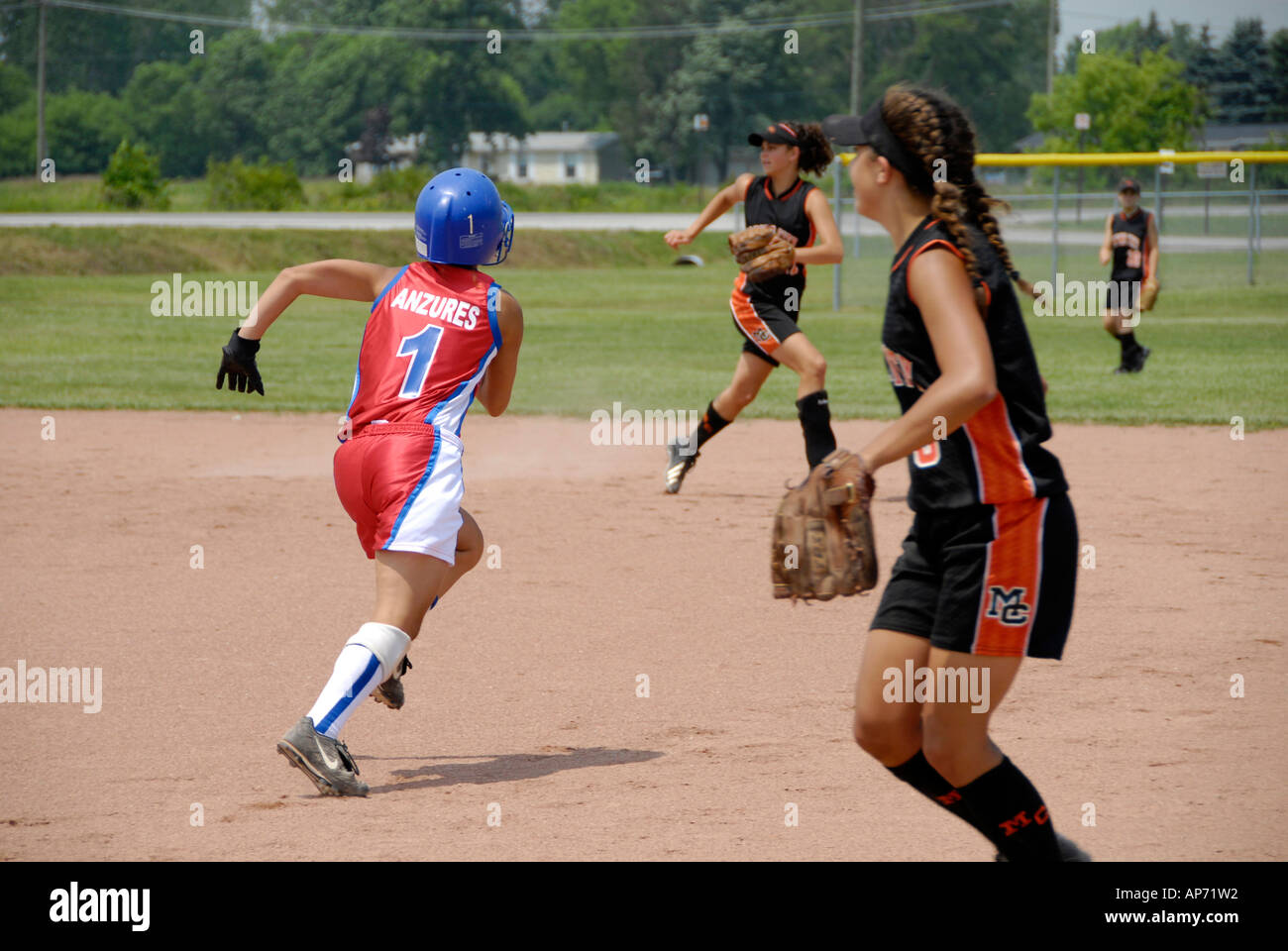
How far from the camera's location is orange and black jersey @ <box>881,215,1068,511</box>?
10.2 feet

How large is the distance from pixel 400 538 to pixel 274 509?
4896mm

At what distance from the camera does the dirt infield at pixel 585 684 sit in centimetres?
389

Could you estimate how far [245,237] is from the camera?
3072 cm

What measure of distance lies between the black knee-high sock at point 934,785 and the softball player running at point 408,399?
4.97 ft

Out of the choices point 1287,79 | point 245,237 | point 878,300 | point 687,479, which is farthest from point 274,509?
point 1287,79

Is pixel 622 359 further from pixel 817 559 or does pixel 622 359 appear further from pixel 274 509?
pixel 817 559

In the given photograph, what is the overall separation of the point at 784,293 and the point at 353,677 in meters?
4.99

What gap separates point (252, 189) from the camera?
41125 millimetres

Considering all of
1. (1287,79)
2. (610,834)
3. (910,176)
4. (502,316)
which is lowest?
(610,834)

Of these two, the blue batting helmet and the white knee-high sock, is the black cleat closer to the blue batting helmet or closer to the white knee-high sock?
the blue batting helmet

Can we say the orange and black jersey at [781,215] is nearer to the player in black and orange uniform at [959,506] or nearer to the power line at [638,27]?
the player in black and orange uniform at [959,506]

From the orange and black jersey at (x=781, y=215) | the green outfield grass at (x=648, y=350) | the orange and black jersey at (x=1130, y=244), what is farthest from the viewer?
the orange and black jersey at (x=1130, y=244)

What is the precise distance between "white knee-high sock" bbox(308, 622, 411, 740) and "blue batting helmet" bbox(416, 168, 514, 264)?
120 cm

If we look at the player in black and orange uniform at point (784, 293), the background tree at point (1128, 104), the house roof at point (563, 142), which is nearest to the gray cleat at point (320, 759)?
the player in black and orange uniform at point (784, 293)
